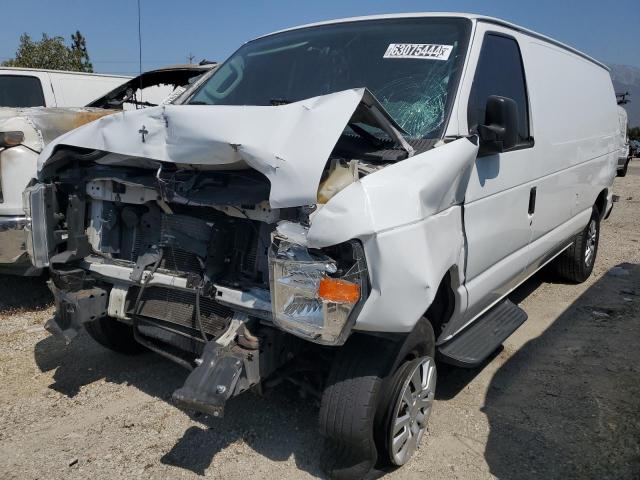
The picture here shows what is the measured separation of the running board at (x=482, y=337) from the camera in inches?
123

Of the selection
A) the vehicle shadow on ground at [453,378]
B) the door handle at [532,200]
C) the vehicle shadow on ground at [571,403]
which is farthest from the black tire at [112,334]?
the door handle at [532,200]

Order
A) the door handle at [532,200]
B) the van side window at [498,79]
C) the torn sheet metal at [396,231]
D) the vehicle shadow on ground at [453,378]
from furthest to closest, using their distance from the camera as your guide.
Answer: the door handle at [532,200] < the vehicle shadow on ground at [453,378] < the van side window at [498,79] < the torn sheet metal at [396,231]

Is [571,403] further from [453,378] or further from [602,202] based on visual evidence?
[602,202]

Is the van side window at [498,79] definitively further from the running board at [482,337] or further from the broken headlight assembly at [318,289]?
the broken headlight assembly at [318,289]

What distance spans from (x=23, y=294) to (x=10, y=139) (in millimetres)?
1653

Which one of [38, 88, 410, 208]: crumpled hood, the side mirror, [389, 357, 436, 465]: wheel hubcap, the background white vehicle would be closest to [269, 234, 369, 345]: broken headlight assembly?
[38, 88, 410, 208]: crumpled hood

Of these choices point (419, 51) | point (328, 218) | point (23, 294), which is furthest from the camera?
point (23, 294)

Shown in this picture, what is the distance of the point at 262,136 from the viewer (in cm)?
246

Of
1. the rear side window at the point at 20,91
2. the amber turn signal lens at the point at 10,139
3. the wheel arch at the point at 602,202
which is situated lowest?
the wheel arch at the point at 602,202

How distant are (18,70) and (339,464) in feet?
19.7

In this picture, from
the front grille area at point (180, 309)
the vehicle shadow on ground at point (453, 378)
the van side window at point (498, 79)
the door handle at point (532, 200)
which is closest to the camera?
the front grille area at point (180, 309)

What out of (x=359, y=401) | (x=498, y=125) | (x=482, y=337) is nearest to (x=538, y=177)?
(x=498, y=125)

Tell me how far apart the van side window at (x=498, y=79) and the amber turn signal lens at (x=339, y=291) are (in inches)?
53.6

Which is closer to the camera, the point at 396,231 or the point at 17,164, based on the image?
the point at 396,231
